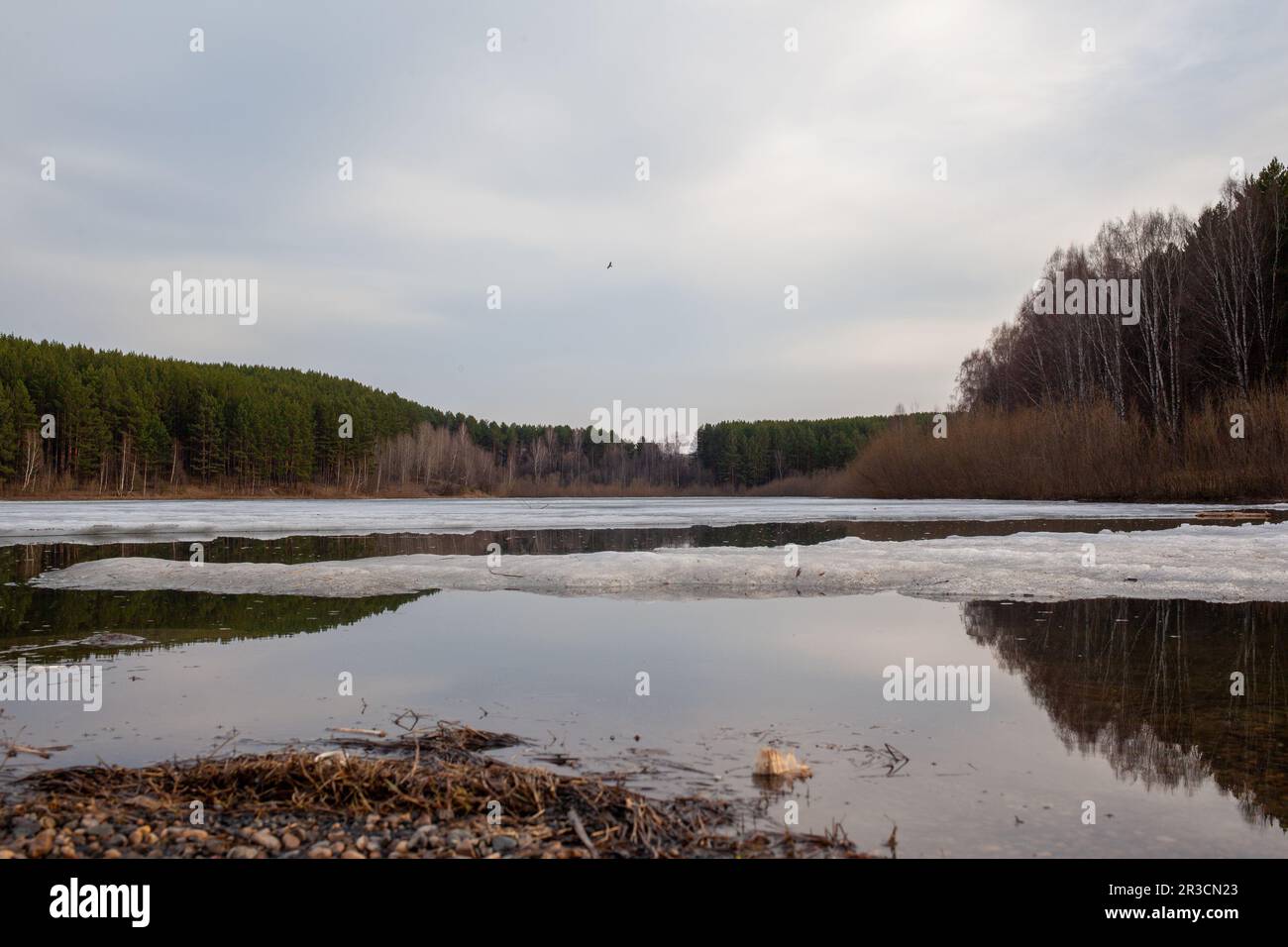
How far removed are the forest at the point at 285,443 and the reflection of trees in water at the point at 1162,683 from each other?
6467cm

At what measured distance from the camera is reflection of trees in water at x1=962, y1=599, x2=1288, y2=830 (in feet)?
13.5

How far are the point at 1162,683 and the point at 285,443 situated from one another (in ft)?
304

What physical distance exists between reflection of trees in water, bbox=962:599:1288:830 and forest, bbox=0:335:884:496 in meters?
64.7

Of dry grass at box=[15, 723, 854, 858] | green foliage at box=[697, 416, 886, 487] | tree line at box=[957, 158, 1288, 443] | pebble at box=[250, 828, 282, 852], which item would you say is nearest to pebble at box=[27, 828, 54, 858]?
dry grass at box=[15, 723, 854, 858]

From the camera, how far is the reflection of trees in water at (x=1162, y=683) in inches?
162

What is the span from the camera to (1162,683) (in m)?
5.85

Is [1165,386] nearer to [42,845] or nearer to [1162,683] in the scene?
[1162,683]

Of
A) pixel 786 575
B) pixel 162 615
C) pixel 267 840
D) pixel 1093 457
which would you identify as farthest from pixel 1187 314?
pixel 267 840

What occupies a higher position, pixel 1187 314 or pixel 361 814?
pixel 1187 314

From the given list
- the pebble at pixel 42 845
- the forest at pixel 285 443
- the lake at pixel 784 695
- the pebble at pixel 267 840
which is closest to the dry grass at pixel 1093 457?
the lake at pixel 784 695
